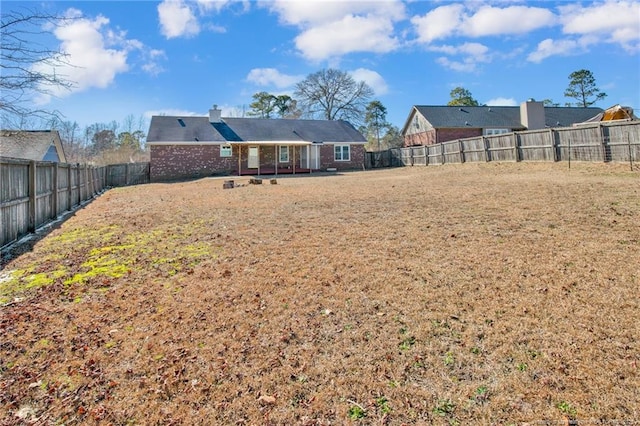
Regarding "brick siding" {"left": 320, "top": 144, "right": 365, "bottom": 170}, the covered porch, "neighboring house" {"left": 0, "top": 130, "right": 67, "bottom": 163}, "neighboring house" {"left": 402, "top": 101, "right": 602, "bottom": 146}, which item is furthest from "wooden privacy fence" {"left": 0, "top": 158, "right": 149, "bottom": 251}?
"neighboring house" {"left": 402, "top": 101, "right": 602, "bottom": 146}

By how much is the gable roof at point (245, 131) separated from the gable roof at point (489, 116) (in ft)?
26.6

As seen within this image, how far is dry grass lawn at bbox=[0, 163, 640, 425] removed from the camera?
2.18 m

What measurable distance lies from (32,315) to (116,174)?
856 inches

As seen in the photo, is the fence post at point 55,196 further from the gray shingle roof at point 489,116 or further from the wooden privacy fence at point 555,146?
the gray shingle roof at point 489,116

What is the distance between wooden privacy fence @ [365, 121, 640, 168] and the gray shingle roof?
10.5m

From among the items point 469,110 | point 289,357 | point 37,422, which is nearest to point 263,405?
point 289,357

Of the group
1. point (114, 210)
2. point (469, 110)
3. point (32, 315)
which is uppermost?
point (469, 110)

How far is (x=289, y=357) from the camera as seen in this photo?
2691 millimetres

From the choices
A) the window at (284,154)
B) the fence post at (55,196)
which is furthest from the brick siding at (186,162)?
the fence post at (55,196)

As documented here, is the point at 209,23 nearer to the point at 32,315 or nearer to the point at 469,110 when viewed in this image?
the point at 32,315

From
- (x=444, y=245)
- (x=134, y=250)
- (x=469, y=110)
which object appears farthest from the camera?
(x=469, y=110)

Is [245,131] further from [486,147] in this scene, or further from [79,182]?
[486,147]

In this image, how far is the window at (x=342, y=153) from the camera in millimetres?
28578

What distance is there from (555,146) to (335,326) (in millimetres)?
14566
